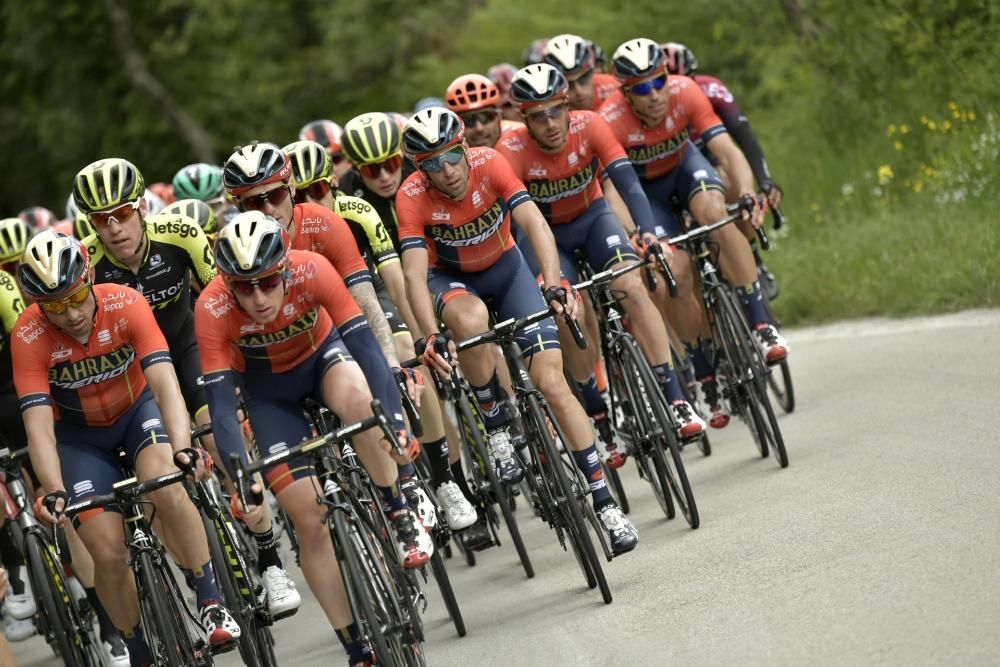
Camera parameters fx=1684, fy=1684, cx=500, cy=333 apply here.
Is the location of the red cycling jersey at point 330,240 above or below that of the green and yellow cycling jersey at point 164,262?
below

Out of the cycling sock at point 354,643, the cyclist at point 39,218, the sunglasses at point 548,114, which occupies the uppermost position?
the cyclist at point 39,218

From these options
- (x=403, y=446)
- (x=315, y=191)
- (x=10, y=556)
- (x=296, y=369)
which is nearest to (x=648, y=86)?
(x=315, y=191)

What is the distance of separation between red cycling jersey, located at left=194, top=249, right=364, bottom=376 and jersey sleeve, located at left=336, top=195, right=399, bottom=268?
7.80 ft

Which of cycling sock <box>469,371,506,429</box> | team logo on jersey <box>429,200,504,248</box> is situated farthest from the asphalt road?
team logo on jersey <box>429,200,504,248</box>

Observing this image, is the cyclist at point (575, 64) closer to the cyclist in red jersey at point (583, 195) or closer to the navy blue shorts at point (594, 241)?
the cyclist in red jersey at point (583, 195)

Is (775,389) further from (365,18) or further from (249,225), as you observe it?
(365,18)

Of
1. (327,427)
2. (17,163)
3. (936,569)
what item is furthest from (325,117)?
(936,569)

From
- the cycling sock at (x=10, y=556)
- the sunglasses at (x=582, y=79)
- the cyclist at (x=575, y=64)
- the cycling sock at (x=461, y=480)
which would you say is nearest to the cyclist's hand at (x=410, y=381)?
the cycling sock at (x=461, y=480)

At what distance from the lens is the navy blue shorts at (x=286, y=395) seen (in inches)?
314

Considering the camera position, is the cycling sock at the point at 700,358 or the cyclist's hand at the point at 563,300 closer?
the cyclist's hand at the point at 563,300

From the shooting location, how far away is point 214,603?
330 inches

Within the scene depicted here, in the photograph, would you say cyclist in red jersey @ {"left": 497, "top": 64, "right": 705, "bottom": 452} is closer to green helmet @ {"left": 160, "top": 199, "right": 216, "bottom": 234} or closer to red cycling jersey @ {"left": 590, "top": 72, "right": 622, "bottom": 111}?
green helmet @ {"left": 160, "top": 199, "right": 216, "bottom": 234}

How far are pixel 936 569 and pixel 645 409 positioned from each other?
107 inches

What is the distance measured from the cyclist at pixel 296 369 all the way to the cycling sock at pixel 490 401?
1394mm
